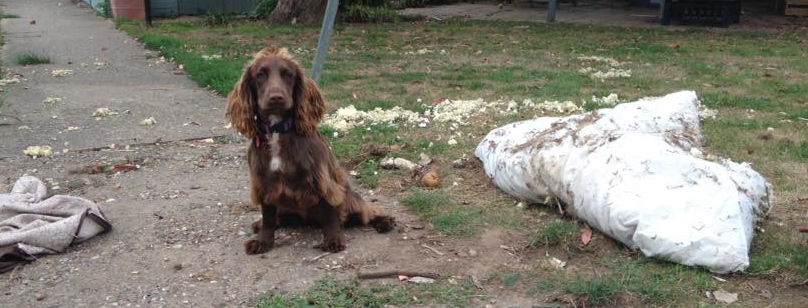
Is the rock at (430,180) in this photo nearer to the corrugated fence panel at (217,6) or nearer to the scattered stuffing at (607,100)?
the scattered stuffing at (607,100)

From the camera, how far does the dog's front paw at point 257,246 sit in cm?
392

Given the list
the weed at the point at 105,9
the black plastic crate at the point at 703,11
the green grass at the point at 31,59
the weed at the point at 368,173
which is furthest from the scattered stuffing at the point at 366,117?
the weed at the point at 105,9

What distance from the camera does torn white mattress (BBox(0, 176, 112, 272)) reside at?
12.7 feet

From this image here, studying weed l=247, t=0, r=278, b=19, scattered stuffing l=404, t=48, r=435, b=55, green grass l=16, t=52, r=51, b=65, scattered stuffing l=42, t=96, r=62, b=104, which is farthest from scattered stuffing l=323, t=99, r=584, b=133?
weed l=247, t=0, r=278, b=19

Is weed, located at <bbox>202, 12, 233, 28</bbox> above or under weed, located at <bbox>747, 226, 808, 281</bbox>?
above

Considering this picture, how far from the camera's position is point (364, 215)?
165 inches

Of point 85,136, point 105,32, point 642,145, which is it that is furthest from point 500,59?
point 105,32

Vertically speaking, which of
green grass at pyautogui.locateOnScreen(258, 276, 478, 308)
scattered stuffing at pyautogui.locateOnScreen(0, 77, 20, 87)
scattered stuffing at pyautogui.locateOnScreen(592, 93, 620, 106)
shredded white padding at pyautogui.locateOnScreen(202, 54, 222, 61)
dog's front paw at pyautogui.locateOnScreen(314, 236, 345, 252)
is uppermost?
shredded white padding at pyautogui.locateOnScreen(202, 54, 222, 61)

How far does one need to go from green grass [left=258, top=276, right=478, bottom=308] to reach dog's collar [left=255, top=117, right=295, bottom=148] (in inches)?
30.8

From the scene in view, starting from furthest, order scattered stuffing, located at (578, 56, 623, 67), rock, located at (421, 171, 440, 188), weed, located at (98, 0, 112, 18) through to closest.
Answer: weed, located at (98, 0, 112, 18), scattered stuffing, located at (578, 56, 623, 67), rock, located at (421, 171, 440, 188)

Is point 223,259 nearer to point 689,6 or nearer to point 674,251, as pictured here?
point 674,251

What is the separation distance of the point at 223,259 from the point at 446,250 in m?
1.18

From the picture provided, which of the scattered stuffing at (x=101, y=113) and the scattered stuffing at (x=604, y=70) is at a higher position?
the scattered stuffing at (x=604, y=70)

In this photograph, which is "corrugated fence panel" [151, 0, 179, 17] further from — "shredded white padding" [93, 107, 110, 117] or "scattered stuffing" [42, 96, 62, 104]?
"shredded white padding" [93, 107, 110, 117]
